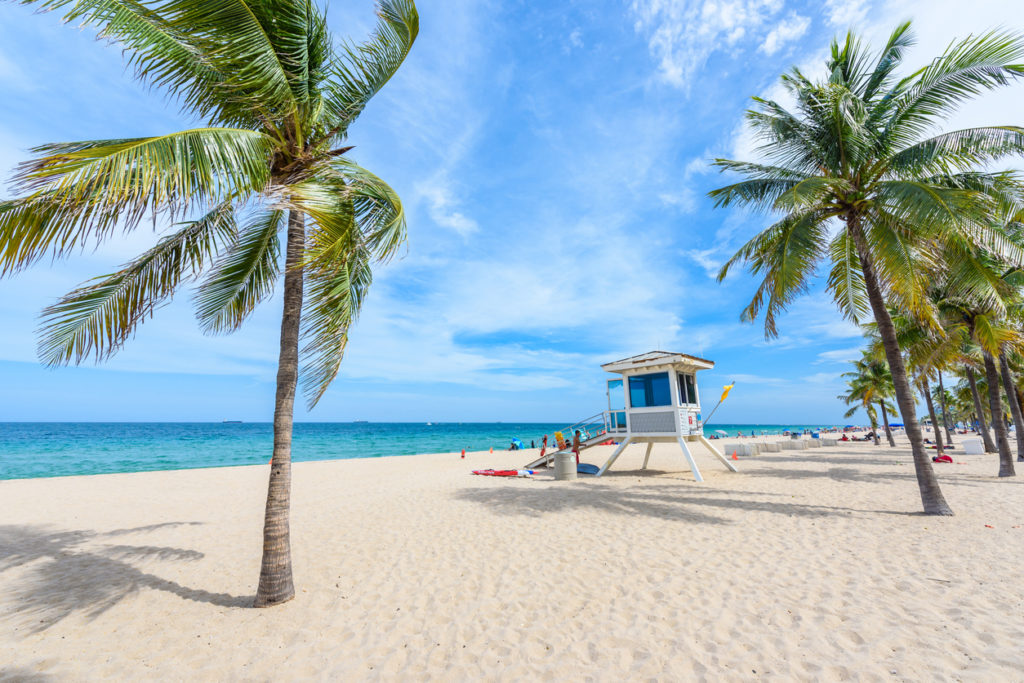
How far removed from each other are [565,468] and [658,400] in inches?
161

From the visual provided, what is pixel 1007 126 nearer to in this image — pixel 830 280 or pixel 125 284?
pixel 830 280

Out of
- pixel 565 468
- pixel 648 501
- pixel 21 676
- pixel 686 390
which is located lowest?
pixel 21 676

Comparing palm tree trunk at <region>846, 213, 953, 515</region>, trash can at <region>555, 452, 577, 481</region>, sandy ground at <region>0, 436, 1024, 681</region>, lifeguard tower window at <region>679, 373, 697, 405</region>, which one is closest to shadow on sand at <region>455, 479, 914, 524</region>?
sandy ground at <region>0, 436, 1024, 681</region>

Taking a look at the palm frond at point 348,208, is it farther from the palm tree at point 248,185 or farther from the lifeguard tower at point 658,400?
the lifeguard tower at point 658,400

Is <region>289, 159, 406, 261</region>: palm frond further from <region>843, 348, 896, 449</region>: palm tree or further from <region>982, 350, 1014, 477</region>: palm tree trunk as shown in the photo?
<region>843, 348, 896, 449</region>: palm tree

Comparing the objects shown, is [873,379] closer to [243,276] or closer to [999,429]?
[999,429]

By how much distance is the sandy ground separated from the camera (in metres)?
4.11

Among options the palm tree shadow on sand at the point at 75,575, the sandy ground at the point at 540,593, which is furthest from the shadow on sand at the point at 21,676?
the palm tree shadow on sand at the point at 75,575

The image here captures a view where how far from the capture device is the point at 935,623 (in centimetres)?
445

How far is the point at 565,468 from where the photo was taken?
15.6m

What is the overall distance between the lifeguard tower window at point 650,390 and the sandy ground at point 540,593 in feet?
13.5

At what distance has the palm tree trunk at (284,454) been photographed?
551 cm

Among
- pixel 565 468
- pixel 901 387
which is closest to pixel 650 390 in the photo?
pixel 565 468

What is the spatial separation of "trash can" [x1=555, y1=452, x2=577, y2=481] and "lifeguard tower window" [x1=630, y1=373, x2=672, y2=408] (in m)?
3.00
